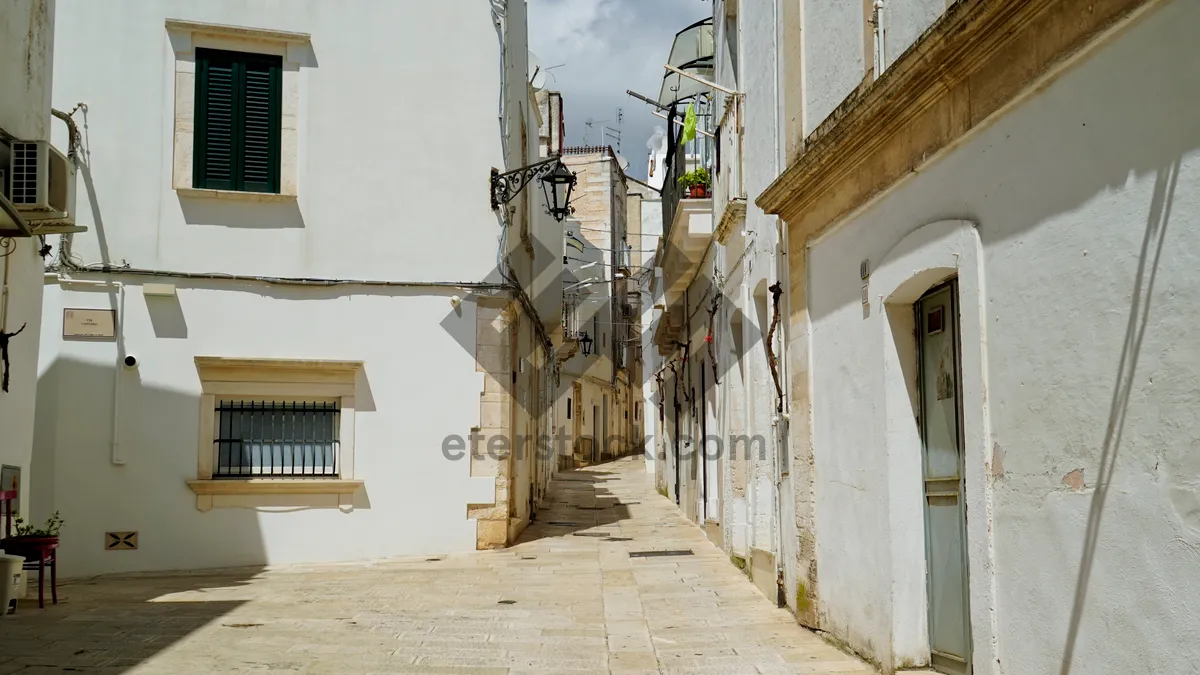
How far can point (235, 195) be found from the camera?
38.9 ft

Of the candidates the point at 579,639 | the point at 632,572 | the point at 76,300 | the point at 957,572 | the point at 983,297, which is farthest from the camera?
the point at 76,300

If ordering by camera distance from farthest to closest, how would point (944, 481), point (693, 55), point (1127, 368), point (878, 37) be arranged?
point (693, 55) → point (878, 37) → point (944, 481) → point (1127, 368)

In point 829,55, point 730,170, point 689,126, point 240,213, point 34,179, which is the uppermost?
point 689,126

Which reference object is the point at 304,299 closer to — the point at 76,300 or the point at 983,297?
the point at 76,300

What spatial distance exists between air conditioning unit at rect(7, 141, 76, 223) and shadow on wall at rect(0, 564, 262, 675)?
2.92 m

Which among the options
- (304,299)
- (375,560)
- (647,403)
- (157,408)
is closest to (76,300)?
(157,408)

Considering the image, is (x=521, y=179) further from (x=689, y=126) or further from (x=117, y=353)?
(x=117, y=353)

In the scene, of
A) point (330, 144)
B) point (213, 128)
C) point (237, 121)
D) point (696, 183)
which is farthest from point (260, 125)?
point (696, 183)

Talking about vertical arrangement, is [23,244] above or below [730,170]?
below

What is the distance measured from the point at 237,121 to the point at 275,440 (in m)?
3.53

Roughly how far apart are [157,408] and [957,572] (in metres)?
8.80

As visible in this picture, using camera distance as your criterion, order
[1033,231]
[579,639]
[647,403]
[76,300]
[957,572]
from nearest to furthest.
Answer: [1033,231] < [957,572] < [579,639] < [76,300] < [647,403]

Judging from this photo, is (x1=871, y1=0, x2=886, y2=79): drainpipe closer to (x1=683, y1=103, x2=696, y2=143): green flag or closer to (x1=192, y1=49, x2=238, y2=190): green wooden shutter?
(x1=683, y1=103, x2=696, y2=143): green flag

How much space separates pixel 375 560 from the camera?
38.5 feet
